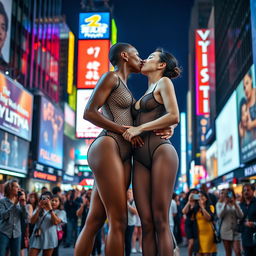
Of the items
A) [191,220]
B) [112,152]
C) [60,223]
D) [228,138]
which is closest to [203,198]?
[191,220]

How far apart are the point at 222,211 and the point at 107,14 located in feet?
85.3

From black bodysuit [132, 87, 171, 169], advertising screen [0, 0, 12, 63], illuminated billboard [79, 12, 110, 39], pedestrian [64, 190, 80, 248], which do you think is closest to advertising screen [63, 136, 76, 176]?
illuminated billboard [79, 12, 110, 39]

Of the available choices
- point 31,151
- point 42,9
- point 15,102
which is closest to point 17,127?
point 15,102

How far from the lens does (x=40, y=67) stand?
4728 centimetres

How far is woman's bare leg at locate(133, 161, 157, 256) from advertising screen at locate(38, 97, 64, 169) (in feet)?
105

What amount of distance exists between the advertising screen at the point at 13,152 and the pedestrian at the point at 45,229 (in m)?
18.5

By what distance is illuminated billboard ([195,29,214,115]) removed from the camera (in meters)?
55.1

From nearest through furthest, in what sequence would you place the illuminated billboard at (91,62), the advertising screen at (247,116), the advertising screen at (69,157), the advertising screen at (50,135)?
the advertising screen at (247,116), the illuminated billboard at (91,62), the advertising screen at (50,135), the advertising screen at (69,157)

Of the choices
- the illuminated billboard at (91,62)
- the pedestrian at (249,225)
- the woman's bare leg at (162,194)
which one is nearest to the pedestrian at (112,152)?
the woman's bare leg at (162,194)

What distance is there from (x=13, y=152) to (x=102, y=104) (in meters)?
25.9

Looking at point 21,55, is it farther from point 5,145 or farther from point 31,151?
point 5,145

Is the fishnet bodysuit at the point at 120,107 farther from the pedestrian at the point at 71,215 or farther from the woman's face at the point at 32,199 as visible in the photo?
the pedestrian at the point at 71,215

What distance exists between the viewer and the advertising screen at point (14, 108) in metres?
25.4

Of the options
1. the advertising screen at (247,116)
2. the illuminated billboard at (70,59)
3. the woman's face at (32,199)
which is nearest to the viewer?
the woman's face at (32,199)
